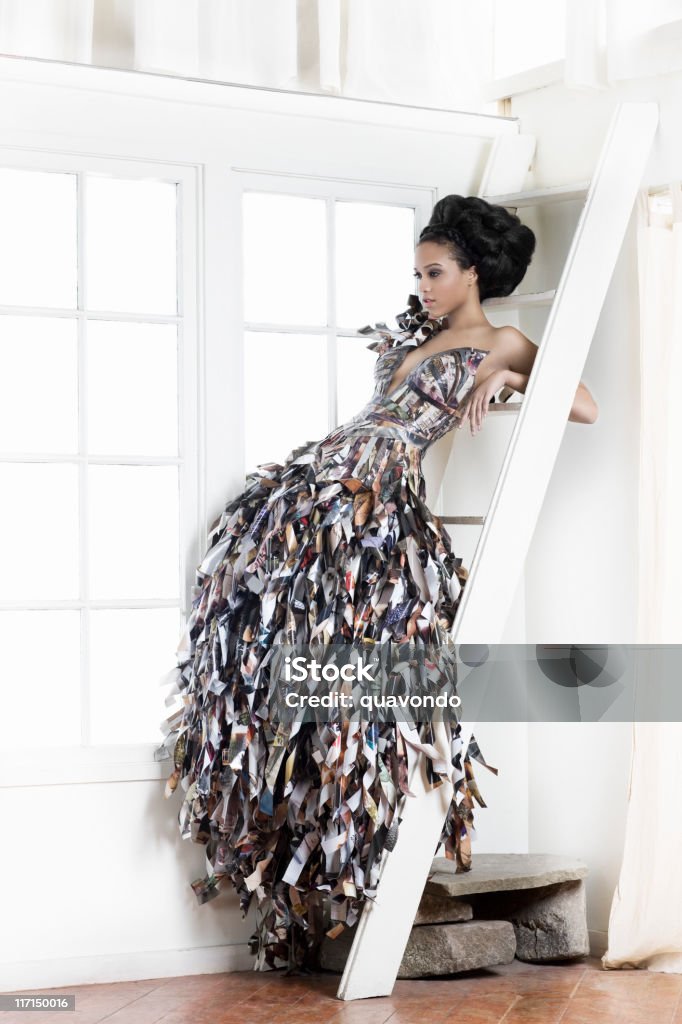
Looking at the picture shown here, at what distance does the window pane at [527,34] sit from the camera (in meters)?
3.92

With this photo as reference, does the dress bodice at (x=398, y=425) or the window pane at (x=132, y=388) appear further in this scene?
the window pane at (x=132, y=388)

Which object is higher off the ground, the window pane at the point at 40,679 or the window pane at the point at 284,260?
the window pane at the point at 284,260

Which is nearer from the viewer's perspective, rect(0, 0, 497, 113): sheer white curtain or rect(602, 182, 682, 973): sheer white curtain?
rect(602, 182, 682, 973): sheer white curtain

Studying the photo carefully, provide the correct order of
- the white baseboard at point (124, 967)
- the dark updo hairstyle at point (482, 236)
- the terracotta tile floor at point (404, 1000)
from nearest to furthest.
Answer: the terracotta tile floor at point (404, 1000) < the white baseboard at point (124, 967) < the dark updo hairstyle at point (482, 236)

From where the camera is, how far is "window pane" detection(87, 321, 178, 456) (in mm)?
3426

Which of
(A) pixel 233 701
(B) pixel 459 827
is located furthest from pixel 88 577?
(B) pixel 459 827

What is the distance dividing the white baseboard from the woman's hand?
5.18 ft

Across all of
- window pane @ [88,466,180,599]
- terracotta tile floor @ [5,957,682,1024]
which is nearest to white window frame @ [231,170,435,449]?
window pane @ [88,466,180,599]

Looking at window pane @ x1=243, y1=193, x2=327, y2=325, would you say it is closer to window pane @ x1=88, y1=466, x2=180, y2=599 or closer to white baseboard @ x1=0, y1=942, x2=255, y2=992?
window pane @ x1=88, y1=466, x2=180, y2=599

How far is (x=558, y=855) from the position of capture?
3689mm

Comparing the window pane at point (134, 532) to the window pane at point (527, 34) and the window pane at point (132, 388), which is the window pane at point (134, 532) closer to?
the window pane at point (132, 388)

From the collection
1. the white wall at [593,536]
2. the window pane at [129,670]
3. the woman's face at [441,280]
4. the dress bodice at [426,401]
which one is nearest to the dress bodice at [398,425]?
the dress bodice at [426,401]

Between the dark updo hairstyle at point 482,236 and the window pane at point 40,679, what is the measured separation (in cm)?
147

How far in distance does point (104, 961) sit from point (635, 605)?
1744 mm
